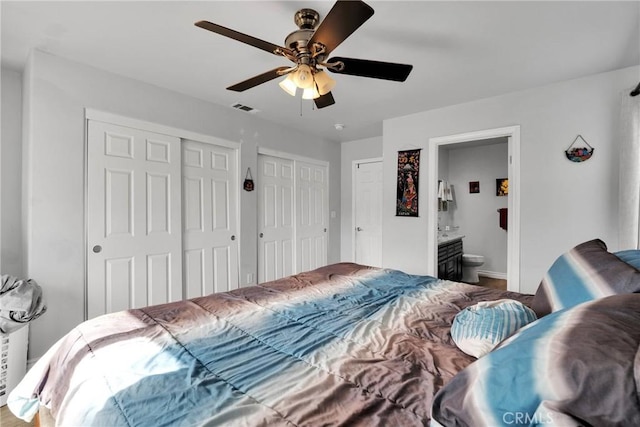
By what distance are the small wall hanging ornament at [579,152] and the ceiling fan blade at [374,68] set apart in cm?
198

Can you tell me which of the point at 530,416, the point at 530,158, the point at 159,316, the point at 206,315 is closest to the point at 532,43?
the point at 530,158

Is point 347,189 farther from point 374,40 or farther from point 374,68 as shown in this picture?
point 374,68

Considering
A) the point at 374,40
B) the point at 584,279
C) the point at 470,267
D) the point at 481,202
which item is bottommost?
the point at 470,267

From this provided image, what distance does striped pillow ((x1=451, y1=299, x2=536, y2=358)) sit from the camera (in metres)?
1.01

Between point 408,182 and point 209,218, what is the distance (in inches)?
94.6

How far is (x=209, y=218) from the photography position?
10.6 ft

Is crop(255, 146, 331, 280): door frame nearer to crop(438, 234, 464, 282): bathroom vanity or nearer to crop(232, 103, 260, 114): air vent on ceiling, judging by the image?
crop(232, 103, 260, 114): air vent on ceiling

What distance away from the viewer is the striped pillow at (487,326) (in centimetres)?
101

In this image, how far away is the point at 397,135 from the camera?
3742mm

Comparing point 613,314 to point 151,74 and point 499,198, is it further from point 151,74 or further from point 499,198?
point 499,198

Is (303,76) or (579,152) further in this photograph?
(579,152)

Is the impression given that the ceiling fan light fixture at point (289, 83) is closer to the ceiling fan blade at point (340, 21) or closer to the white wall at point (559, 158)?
the ceiling fan blade at point (340, 21)

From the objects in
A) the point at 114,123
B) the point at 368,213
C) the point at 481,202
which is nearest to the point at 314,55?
the point at 114,123

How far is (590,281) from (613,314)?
1.60 feet
